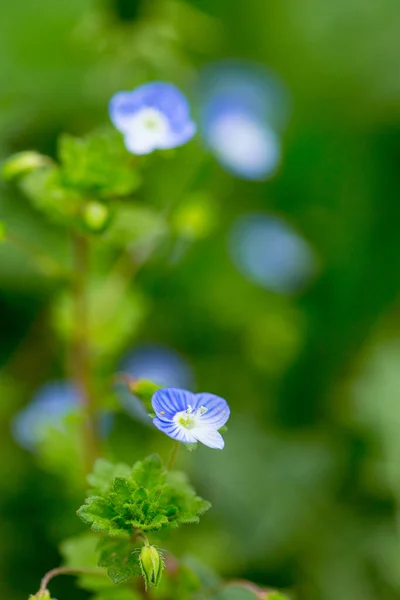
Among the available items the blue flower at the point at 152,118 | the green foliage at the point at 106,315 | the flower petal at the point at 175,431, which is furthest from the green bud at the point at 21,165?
the flower petal at the point at 175,431

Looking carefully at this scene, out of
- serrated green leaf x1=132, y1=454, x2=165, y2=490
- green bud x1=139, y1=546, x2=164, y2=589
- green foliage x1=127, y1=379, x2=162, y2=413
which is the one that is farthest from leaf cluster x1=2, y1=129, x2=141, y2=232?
green bud x1=139, y1=546, x2=164, y2=589

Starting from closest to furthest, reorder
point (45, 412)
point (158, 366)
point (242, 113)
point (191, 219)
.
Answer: point (191, 219) → point (45, 412) → point (158, 366) → point (242, 113)

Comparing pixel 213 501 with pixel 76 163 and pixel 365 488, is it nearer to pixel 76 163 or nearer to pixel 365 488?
pixel 365 488

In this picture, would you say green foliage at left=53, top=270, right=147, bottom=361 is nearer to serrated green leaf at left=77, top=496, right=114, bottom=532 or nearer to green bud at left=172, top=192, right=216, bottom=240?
green bud at left=172, top=192, right=216, bottom=240

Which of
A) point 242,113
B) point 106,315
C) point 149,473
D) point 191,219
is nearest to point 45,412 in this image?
point 106,315

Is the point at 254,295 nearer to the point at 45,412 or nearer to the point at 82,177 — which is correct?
the point at 45,412

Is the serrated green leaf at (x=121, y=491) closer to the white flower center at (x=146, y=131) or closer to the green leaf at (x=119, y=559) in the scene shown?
the green leaf at (x=119, y=559)
